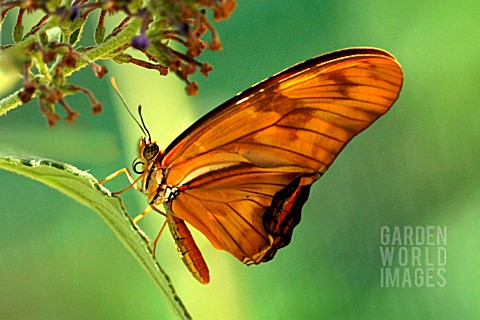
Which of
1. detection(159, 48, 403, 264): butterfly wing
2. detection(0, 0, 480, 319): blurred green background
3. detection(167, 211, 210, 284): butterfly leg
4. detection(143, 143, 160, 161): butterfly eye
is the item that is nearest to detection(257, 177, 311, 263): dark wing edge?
detection(159, 48, 403, 264): butterfly wing

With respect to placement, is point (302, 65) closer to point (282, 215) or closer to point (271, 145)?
point (271, 145)

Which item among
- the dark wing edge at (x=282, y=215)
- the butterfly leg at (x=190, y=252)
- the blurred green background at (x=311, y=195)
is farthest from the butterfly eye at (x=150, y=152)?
the blurred green background at (x=311, y=195)

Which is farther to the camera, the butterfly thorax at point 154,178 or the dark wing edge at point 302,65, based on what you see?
the butterfly thorax at point 154,178

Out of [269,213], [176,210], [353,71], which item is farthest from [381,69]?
[176,210]

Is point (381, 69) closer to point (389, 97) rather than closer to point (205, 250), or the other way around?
point (389, 97)

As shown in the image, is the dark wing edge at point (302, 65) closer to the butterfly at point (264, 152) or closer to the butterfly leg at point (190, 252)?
the butterfly at point (264, 152)
